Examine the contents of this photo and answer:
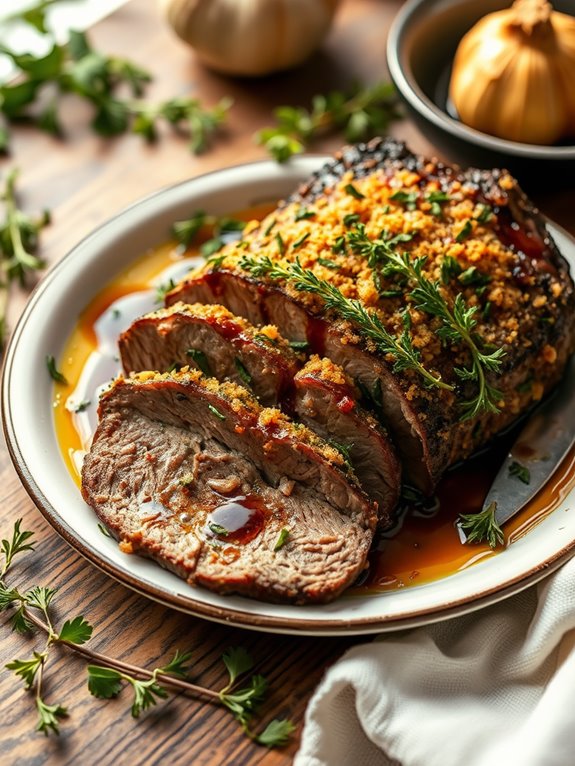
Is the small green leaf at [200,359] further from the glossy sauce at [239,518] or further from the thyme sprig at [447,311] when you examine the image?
the thyme sprig at [447,311]

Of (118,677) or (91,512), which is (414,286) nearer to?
(91,512)

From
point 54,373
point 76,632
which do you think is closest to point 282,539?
point 76,632

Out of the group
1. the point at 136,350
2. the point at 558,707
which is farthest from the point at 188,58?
the point at 558,707

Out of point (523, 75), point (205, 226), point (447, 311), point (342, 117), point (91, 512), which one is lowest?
point (91, 512)

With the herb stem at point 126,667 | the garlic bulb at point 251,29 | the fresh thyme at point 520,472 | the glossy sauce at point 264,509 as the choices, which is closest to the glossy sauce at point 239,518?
the glossy sauce at point 264,509

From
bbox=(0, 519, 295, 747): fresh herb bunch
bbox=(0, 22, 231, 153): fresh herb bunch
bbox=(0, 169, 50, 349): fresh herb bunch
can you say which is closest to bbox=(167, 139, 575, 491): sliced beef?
bbox=(0, 519, 295, 747): fresh herb bunch

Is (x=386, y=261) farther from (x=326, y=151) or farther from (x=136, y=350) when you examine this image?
(x=326, y=151)
